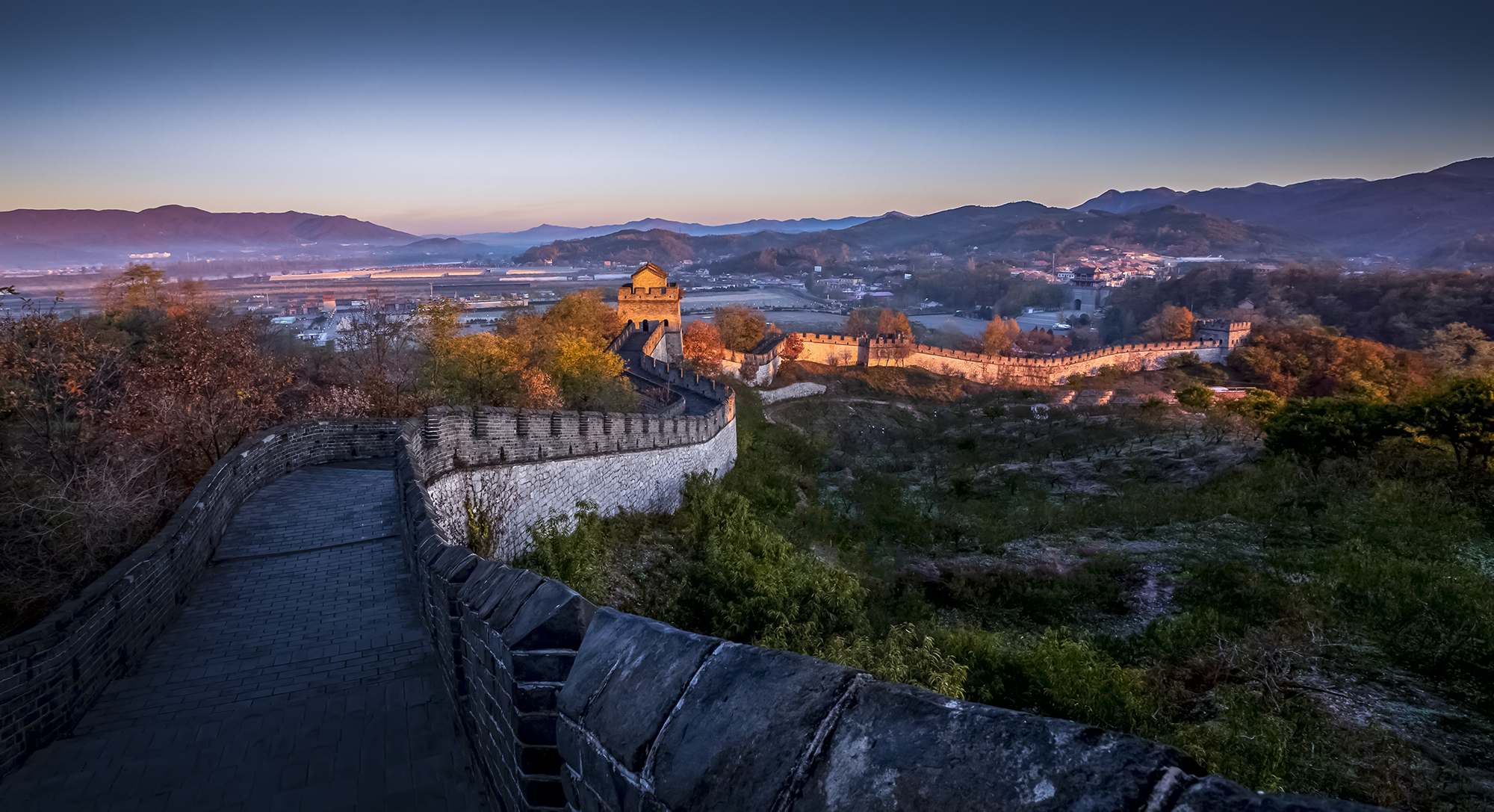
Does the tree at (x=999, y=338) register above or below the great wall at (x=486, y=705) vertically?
below

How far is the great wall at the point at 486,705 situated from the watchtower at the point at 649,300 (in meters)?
41.1

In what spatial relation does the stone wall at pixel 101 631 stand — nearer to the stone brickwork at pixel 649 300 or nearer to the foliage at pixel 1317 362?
the stone brickwork at pixel 649 300

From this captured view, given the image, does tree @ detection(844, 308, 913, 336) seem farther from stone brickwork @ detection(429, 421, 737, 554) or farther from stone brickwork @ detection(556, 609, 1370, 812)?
stone brickwork @ detection(556, 609, 1370, 812)

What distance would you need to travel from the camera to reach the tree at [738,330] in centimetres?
5422

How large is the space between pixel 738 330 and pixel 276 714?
50227 millimetres

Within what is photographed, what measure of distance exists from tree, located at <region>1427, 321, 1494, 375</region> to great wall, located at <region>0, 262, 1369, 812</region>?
218ft

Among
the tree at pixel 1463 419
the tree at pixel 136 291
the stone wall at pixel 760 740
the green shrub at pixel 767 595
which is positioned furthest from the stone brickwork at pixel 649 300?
the stone wall at pixel 760 740

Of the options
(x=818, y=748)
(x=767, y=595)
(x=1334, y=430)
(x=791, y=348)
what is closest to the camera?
(x=818, y=748)

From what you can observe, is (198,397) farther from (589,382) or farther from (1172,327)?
(1172,327)

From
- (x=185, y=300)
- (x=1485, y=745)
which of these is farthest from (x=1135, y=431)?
(x=185, y=300)

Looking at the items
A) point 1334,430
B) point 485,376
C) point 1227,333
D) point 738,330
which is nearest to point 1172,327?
point 1227,333

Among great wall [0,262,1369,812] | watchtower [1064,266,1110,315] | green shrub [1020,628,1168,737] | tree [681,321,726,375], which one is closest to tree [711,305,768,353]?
tree [681,321,726,375]

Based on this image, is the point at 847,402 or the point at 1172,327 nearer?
the point at 847,402

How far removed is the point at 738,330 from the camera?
179 feet
